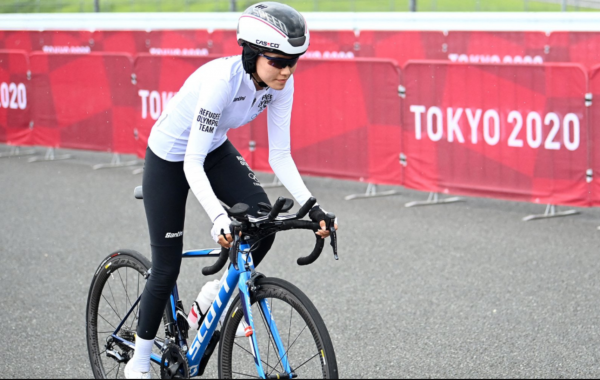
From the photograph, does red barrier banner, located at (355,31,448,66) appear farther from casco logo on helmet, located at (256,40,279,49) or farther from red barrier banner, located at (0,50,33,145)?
casco logo on helmet, located at (256,40,279,49)

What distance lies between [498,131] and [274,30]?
6202mm

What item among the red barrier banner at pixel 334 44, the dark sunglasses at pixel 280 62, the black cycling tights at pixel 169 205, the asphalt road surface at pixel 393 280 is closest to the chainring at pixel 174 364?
the black cycling tights at pixel 169 205

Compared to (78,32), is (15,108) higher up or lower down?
lower down

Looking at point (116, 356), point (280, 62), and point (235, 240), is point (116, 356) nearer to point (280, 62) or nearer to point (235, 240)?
point (235, 240)

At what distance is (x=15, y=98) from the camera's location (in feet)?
47.3

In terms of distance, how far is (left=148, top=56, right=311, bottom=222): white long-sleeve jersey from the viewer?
3958 millimetres

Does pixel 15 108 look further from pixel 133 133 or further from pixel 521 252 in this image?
pixel 521 252

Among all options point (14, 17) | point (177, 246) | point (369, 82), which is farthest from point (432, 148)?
point (14, 17)

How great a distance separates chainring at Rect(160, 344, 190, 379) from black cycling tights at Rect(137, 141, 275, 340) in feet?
0.41

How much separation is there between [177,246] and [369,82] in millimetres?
6686

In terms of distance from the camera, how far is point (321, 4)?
64.1 feet

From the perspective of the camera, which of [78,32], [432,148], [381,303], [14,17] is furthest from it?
[14,17]

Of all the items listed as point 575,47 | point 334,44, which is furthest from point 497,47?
point 334,44

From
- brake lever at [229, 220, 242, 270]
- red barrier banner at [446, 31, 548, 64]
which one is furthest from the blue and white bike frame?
red barrier banner at [446, 31, 548, 64]
